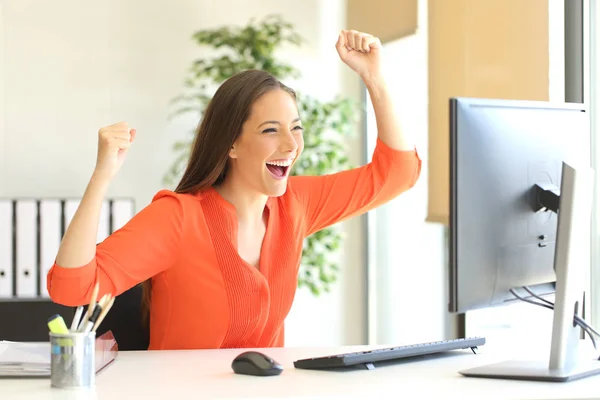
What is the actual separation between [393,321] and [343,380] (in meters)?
3.04

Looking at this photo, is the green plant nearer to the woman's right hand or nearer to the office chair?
the office chair

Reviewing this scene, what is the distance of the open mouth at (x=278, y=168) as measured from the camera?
6.67ft

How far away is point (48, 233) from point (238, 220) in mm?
2082

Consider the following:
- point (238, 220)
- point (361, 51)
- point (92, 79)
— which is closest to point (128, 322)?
point (238, 220)

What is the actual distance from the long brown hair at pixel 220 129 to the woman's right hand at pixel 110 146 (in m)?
0.41

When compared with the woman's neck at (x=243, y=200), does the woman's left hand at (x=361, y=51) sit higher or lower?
higher

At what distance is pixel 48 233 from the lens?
12.8 feet

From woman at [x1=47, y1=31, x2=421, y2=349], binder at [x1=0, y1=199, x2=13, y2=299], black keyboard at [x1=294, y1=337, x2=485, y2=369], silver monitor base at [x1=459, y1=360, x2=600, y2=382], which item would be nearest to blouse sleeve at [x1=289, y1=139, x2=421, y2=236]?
woman at [x1=47, y1=31, x2=421, y2=349]

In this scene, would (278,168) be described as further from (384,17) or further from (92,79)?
(92,79)

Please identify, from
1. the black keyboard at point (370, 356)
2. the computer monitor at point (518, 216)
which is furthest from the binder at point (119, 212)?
the computer monitor at point (518, 216)

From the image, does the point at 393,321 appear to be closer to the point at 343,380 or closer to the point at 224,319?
the point at 224,319

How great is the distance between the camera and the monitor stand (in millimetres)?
1477

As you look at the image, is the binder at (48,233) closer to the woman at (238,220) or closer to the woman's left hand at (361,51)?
the woman at (238,220)

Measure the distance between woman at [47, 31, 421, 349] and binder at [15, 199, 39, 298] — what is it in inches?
79.7
